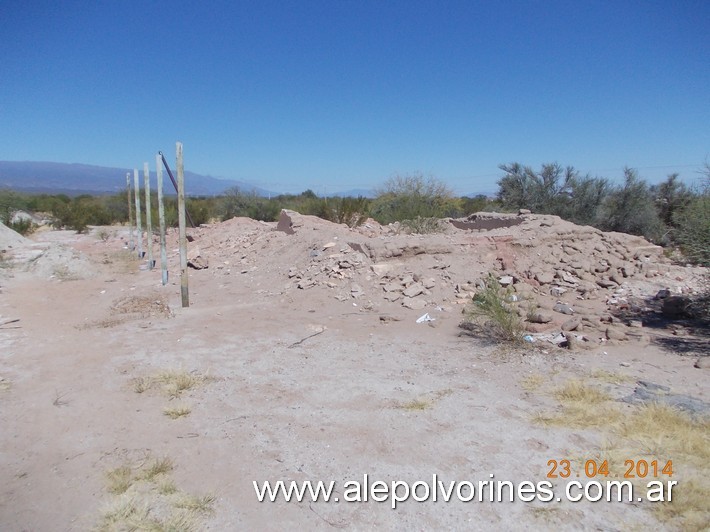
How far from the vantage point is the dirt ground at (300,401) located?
2715mm

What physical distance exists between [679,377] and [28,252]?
14.9 metres

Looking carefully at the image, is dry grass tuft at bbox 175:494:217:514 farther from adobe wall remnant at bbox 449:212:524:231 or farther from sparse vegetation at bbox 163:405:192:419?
adobe wall remnant at bbox 449:212:524:231

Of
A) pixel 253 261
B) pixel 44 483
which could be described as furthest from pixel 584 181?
pixel 44 483

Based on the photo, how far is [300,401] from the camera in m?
4.19

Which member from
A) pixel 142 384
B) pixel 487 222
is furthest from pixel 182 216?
pixel 487 222

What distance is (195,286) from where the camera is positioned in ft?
32.0

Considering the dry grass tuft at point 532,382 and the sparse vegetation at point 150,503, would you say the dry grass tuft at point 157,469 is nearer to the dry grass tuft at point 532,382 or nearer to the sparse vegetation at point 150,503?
the sparse vegetation at point 150,503

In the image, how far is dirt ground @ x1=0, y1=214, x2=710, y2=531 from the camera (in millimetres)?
2715

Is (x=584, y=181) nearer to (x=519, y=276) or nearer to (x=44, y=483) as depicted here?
(x=519, y=276)

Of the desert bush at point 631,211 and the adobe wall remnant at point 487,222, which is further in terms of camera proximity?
the desert bush at point 631,211

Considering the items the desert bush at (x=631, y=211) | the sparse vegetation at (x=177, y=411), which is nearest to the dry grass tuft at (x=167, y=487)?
the sparse vegetation at (x=177, y=411)

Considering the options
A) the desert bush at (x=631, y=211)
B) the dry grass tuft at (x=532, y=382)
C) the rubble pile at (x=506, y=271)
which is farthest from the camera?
the desert bush at (x=631, y=211)

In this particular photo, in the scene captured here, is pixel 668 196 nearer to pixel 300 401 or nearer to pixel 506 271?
pixel 506 271

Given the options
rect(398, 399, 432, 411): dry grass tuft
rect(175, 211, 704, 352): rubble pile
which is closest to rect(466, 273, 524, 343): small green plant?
rect(175, 211, 704, 352): rubble pile
